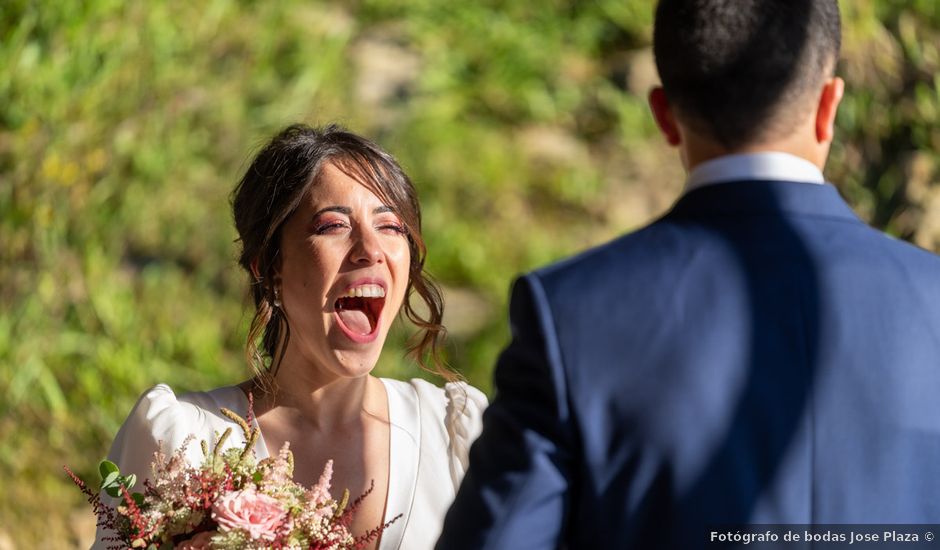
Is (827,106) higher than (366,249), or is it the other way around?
(827,106)

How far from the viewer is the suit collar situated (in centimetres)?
169

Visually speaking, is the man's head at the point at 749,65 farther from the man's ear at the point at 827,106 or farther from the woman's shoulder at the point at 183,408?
the woman's shoulder at the point at 183,408

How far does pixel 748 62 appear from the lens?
1641 mm

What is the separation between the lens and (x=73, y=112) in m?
5.90

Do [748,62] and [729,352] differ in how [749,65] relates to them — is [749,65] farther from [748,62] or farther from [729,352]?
[729,352]

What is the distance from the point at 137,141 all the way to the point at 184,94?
1.30ft

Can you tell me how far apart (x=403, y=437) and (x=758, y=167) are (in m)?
1.36

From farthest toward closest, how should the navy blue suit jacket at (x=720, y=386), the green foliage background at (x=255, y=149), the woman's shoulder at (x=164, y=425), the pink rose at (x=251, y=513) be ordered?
the green foliage background at (x=255, y=149), the woman's shoulder at (x=164, y=425), the pink rose at (x=251, y=513), the navy blue suit jacket at (x=720, y=386)

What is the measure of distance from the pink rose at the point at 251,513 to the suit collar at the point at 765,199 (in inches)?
35.0

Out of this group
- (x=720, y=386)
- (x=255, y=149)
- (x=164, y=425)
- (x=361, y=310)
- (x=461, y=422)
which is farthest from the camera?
(x=255, y=149)

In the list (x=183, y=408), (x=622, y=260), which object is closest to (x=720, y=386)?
(x=622, y=260)

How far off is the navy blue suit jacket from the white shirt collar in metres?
0.02

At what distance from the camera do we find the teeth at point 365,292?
2674 millimetres

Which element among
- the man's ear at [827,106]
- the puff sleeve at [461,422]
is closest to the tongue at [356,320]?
the puff sleeve at [461,422]
